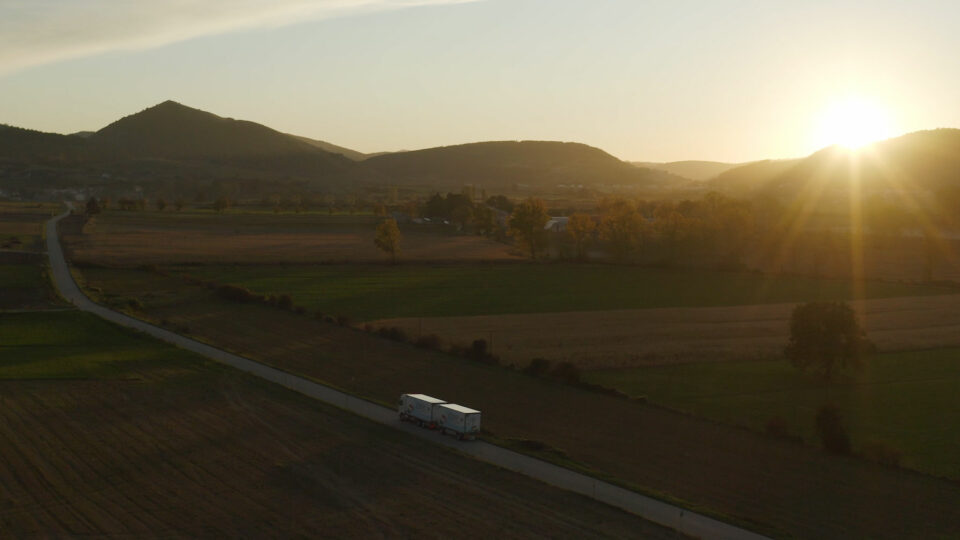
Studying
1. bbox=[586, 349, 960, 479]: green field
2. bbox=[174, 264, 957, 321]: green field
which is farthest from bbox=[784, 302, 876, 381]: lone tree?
bbox=[174, 264, 957, 321]: green field

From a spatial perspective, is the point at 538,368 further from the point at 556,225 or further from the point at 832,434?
the point at 556,225

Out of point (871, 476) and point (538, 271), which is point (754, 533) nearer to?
point (871, 476)

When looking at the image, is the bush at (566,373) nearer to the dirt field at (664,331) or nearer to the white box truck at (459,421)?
the dirt field at (664,331)

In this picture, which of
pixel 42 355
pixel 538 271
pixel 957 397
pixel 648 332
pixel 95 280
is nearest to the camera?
pixel 957 397

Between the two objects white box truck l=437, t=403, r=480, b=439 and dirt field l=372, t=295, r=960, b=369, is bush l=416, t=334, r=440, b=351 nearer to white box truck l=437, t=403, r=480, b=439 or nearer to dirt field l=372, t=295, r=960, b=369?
dirt field l=372, t=295, r=960, b=369

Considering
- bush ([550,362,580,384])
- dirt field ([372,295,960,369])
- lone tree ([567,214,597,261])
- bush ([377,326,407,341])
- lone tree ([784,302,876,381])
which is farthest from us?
lone tree ([567,214,597,261])

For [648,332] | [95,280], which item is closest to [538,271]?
[648,332]

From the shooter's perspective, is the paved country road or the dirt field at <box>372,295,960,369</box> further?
the dirt field at <box>372,295,960,369</box>

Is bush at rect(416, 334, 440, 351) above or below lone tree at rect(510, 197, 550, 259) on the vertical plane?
below
